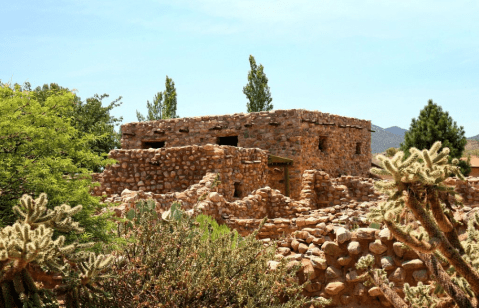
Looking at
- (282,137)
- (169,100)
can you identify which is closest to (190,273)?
(282,137)

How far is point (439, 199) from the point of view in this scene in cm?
295

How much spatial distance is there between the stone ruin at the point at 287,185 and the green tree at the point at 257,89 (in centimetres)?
1080

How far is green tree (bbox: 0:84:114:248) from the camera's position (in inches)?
178

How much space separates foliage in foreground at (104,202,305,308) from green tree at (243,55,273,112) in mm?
25914

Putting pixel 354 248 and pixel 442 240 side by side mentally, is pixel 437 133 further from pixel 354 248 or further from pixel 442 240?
pixel 442 240

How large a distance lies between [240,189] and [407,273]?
26.6ft

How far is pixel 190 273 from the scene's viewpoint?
13.6ft

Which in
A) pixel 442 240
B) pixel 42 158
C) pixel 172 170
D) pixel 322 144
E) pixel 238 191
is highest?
pixel 322 144

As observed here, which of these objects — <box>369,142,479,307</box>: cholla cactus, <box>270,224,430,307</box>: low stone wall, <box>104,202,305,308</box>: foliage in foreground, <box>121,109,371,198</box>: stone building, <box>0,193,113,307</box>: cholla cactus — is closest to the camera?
<box>369,142,479,307</box>: cholla cactus

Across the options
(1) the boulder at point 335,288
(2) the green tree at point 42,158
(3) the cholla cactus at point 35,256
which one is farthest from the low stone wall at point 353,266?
(2) the green tree at point 42,158

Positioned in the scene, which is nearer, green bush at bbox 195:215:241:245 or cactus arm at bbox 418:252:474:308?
cactus arm at bbox 418:252:474:308

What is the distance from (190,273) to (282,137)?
523 inches

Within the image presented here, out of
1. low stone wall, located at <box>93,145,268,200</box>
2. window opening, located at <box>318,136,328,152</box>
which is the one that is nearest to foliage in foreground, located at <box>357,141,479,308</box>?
low stone wall, located at <box>93,145,268,200</box>

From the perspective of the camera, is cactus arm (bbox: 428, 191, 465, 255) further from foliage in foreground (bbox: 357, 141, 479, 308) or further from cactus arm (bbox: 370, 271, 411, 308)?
cactus arm (bbox: 370, 271, 411, 308)
